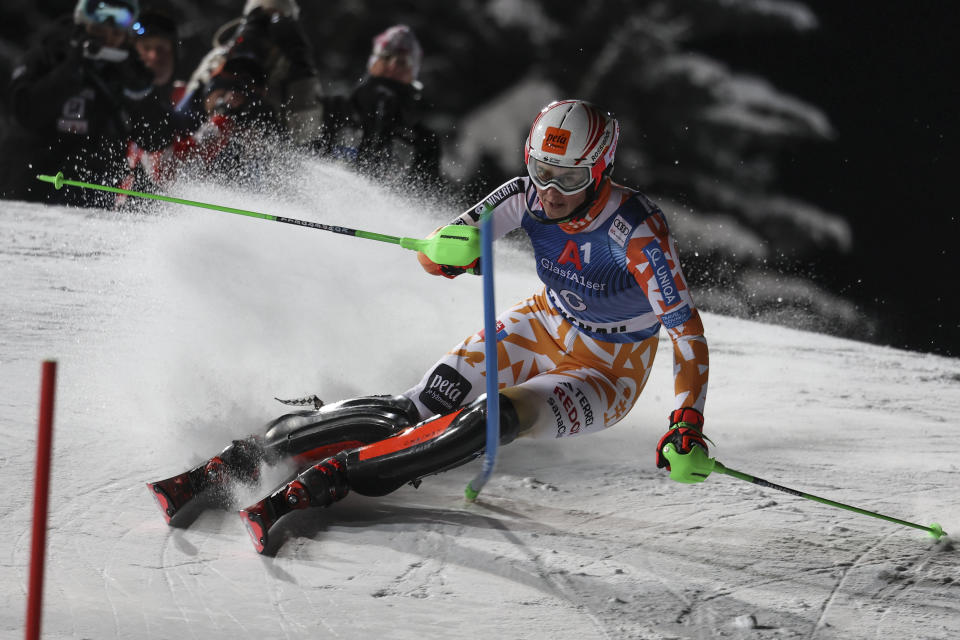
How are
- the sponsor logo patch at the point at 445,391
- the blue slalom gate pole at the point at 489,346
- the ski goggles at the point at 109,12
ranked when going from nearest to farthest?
1. the blue slalom gate pole at the point at 489,346
2. the sponsor logo patch at the point at 445,391
3. the ski goggles at the point at 109,12

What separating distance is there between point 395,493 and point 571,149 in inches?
51.9

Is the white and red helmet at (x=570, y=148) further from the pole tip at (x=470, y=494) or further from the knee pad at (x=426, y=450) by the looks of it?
the pole tip at (x=470, y=494)

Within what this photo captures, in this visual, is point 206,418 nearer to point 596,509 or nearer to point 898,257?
point 596,509

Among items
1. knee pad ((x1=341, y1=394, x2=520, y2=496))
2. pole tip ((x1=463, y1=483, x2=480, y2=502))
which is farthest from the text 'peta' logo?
pole tip ((x1=463, y1=483, x2=480, y2=502))

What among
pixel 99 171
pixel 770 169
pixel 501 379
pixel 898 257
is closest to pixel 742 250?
pixel 770 169

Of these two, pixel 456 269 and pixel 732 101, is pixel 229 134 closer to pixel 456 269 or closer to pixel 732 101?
pixel 456 269

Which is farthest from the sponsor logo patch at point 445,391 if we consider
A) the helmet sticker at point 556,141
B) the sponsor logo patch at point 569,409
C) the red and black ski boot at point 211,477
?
the helmet sticker at point 556,141

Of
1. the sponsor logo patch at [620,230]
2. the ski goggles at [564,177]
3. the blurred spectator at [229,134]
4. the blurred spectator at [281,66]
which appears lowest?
the sponsor logo patch at [620,230]

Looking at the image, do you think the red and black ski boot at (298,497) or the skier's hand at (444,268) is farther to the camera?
the skier's hand at (444,268)

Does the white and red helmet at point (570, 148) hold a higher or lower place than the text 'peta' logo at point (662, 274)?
higher

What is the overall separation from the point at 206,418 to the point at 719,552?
196cm

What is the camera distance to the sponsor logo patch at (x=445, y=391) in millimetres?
3445

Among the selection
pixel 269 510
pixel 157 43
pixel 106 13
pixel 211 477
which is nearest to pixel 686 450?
pixel 269 510

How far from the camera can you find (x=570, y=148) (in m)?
3.16
